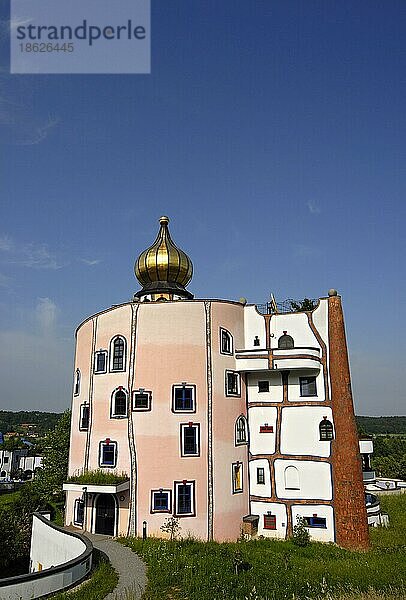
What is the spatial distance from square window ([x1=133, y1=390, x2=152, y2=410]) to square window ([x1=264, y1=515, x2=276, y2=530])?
7942mm

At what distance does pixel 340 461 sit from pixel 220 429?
580 centimetres

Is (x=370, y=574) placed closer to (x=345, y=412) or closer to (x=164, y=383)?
(x=345, y=412)

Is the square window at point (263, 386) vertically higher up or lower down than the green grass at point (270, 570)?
higher up

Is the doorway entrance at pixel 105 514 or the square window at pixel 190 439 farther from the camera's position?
the square window at pixel 190 439

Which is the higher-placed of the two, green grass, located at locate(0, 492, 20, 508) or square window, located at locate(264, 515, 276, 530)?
square window, located at locate(264, 515, 276, 530)

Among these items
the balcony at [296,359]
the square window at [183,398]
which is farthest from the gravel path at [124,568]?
the balcony at [296,359]

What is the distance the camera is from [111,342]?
2580cm

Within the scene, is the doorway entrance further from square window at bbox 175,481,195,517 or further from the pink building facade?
square window at bbox 175,481,195,517

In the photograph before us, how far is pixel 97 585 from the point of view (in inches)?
560

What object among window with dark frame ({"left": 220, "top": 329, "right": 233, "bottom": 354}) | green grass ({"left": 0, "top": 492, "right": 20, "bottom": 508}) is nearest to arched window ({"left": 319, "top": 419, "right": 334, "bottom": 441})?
window with dark frame ({"left": 220, "top": 329, "right": 233, "bottom": 354})

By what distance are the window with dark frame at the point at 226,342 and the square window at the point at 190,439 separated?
4.00 meters

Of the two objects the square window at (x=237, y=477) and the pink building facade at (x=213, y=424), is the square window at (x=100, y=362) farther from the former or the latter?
the square window at (x=237, y=477)

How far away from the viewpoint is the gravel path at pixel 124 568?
46.2 ft

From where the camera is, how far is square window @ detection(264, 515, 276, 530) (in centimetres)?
2455
